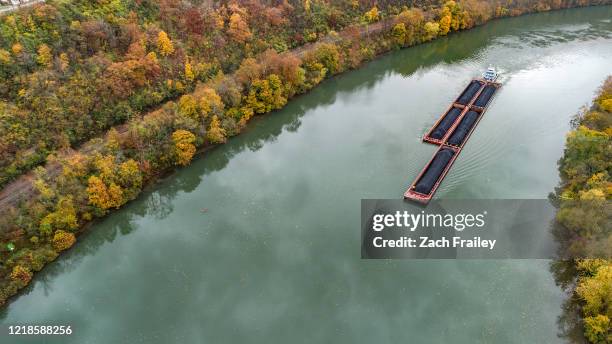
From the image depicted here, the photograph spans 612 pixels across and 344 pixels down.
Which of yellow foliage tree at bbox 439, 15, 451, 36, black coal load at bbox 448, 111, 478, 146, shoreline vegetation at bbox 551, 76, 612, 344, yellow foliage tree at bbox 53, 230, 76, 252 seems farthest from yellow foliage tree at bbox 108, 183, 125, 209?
yellow foliage tree at bbox 439, 15, 451, 36

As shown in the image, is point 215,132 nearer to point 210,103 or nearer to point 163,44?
point 210,103

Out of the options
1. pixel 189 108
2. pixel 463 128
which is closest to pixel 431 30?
pixel 463 128

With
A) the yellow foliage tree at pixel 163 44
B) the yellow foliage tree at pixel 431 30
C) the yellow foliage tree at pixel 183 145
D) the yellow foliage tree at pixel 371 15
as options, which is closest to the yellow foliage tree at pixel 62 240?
the yellow foliage tree at pixel 183 145

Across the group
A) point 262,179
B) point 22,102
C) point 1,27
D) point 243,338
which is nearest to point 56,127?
point 22,102

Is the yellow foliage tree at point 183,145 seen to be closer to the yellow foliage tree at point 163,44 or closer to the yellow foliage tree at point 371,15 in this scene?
the yellow foliage tree at point 163,44

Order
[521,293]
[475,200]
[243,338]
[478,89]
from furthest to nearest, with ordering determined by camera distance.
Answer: [478,89] < [475,200] < [521,293] < [243,338]

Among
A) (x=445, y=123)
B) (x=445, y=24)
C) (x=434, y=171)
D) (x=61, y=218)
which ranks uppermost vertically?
(x=445, y=24)

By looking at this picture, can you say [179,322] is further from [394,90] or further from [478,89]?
[478,89]
